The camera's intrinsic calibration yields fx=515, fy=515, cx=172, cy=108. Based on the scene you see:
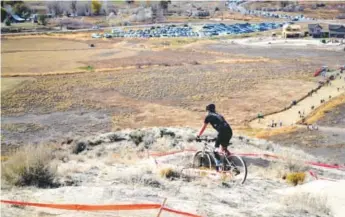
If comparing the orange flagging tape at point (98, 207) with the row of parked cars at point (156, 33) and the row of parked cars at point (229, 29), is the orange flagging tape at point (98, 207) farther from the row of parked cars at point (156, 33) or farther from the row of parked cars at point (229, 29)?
the row of parked cars at point (156, 33)

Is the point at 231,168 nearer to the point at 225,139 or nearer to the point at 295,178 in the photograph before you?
the point at 225,139

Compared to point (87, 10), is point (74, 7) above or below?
above

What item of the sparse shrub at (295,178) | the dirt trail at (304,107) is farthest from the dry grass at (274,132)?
the sparse shrub at (295,178)

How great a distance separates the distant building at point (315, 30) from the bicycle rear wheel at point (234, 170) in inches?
404

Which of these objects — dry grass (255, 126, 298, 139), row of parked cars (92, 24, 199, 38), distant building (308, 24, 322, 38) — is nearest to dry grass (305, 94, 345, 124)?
dry grass (255, 126, 298, 139)

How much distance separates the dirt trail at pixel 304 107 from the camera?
20578 millimetres

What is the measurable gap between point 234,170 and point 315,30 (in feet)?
37.7

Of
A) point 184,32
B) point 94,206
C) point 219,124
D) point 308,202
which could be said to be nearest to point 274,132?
point 219,124

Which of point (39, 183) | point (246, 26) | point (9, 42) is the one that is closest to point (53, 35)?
point (9, 42)

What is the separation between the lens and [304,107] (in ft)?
83.6

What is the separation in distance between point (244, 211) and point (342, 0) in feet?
33.1

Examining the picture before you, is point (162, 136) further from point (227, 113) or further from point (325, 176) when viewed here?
point (227, 113)

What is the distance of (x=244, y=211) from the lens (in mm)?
9258

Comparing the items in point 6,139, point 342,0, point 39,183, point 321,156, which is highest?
point 342,0
